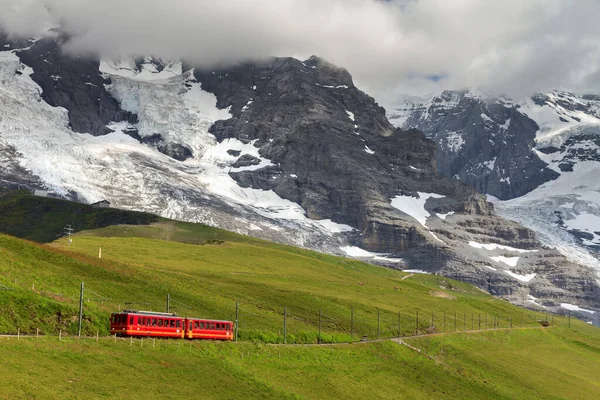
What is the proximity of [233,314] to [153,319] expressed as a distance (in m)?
31.3

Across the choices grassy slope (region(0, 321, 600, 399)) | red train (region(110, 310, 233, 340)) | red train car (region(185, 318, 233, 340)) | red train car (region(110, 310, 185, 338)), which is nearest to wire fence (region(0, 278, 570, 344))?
red train car (region(185, 318, 233, 340))

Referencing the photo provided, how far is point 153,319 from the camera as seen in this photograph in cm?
7700

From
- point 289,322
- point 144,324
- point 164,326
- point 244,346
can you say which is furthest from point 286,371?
point 289,322

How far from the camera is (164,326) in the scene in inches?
3093

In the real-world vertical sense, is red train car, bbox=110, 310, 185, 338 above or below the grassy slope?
above

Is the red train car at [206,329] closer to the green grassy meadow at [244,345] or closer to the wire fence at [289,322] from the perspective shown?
the wire fence at [289,322]

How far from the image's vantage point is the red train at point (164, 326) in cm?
7462

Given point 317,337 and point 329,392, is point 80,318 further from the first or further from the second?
point 317,337

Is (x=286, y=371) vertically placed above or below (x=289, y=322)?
below

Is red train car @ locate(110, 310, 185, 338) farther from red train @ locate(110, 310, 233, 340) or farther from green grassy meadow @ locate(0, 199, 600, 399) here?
green grassy meadow @ locate(0, 199, 600, 399)

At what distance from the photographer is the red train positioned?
74.6 m

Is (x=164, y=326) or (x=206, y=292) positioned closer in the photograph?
(x=164, y=326)

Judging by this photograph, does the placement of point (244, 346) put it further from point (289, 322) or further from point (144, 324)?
point (289, 322)

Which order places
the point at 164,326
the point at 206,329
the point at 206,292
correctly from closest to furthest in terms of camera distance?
the point at 164,326 < the point at 206,329 < the point at 206,292
